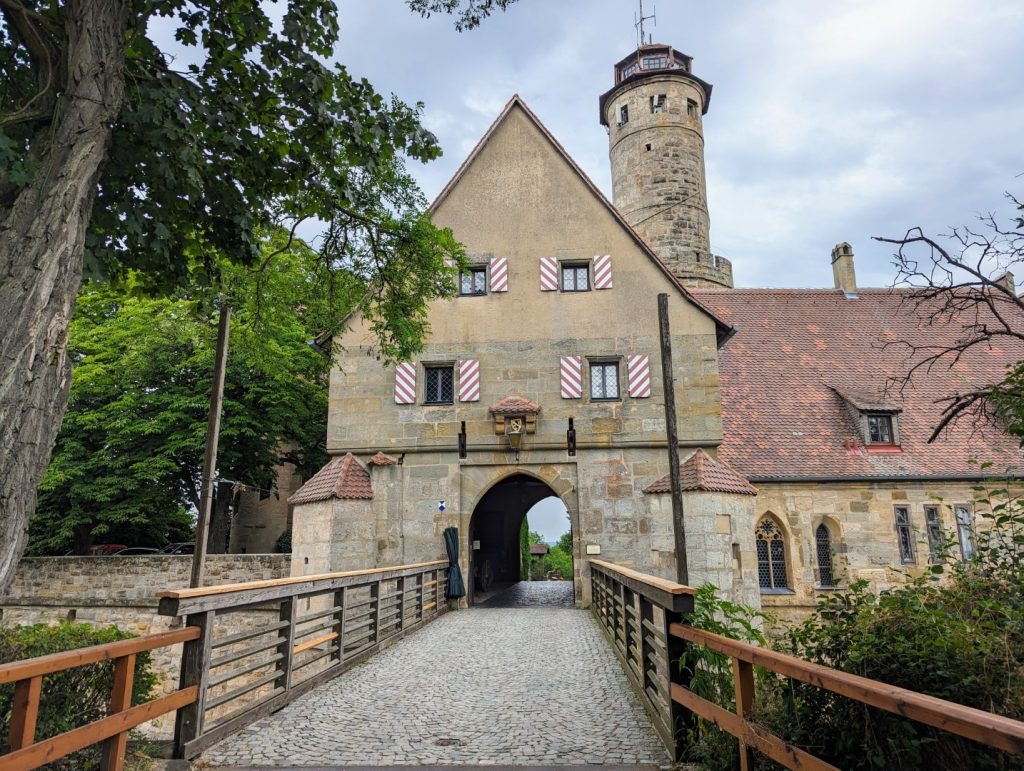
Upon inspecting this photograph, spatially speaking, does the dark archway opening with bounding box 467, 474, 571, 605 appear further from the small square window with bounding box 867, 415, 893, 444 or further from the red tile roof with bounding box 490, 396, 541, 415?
the small square window with bounding box 867, 415, 893, 444

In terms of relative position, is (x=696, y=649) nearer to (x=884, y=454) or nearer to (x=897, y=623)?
(x=897, y=623)

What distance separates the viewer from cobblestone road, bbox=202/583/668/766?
14.9 feet

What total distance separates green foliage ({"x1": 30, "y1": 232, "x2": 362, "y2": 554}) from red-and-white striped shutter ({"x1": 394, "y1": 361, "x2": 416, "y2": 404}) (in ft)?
13.0

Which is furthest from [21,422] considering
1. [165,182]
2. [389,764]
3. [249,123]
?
[249,123]

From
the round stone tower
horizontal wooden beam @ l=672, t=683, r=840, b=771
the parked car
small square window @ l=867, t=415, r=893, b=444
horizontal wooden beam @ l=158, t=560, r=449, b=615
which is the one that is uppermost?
the round stone tower

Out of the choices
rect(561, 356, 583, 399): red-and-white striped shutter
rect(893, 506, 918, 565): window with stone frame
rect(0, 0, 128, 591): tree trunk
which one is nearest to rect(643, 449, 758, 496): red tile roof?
rect(561, 356, 583, 399): red-and-white striped shutter

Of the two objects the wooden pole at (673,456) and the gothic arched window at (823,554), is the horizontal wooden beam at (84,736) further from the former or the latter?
the gothic arched window at (823,554)

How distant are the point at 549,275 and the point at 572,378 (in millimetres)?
2332

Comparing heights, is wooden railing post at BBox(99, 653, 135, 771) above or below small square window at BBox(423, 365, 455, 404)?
below

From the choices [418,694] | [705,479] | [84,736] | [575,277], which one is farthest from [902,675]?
[575,277]

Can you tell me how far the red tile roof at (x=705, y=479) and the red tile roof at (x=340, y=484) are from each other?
18.6 ft

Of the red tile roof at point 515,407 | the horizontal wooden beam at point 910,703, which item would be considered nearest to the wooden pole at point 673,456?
the red tile roof at point 515,407

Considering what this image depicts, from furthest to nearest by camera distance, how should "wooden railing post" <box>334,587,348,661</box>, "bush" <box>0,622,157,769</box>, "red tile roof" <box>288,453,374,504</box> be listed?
1. "red tile roof" <box>288,453,374,504</box>
2. "wooden railing post" <box>334,587,348,661</box>
3. "bush" <box>0,622,157,769</box>

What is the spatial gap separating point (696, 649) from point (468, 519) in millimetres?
11175
